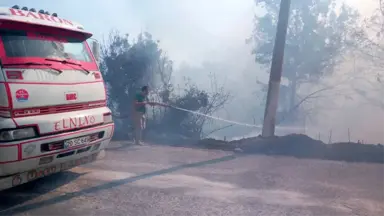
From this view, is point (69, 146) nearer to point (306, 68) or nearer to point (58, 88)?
point (58, 88)

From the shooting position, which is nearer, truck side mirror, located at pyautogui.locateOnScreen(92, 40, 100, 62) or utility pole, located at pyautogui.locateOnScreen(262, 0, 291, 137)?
truck side mirror, located at pyautogui.locateOnScreen(92, 40, 100, 62)

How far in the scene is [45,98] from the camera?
4688 millimetres

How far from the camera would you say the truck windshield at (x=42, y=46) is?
461 cm

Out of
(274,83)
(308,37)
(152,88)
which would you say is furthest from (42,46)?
(308,37)

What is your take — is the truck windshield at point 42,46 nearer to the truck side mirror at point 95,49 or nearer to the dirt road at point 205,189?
the truck side mirror at point 95,49

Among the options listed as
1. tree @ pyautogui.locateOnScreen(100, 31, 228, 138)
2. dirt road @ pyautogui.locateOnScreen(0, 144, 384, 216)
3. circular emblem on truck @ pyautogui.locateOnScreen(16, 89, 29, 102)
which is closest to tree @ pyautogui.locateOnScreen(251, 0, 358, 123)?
tree @ pyautogui.locateOnScreen(100, 31, 228, 138)

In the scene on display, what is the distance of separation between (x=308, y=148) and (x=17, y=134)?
6458 mm

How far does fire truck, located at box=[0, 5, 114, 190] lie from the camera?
14.1 feet

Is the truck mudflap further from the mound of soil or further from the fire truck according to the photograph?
the mound of soil

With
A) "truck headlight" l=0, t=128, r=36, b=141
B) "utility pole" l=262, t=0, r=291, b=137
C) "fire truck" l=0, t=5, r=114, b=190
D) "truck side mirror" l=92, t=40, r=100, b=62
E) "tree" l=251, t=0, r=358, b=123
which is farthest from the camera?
"tree" l=251, t=0, r=358, b=123

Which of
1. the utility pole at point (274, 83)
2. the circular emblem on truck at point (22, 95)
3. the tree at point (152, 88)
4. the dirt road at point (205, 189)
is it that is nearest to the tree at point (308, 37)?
the tree at point (152, 88)

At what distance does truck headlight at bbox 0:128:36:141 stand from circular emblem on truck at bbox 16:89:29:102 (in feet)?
1.25

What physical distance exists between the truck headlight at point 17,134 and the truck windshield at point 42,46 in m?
0.99

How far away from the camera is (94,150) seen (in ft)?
18.2
